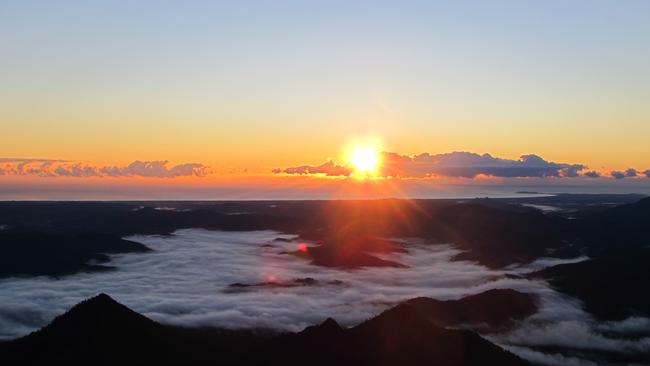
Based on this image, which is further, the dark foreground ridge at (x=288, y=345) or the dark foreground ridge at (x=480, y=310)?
the dark foreground ridge at (x=480, y=310)

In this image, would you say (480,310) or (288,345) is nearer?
(288,345)

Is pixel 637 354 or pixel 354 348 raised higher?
pixel 354 348

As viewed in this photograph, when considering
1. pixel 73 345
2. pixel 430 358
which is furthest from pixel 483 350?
pixel 73 345

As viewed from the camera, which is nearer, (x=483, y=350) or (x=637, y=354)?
(x=483, y=350)

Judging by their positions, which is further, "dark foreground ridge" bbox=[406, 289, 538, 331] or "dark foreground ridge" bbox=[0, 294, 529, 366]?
"dark foreground ridge" bbox=[406, 289, 538, 331]

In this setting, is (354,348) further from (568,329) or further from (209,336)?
(568,329)

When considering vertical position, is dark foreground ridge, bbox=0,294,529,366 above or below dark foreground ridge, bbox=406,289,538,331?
above

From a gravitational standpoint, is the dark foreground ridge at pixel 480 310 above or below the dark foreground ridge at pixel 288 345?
below

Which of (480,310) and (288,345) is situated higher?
(288,345)
